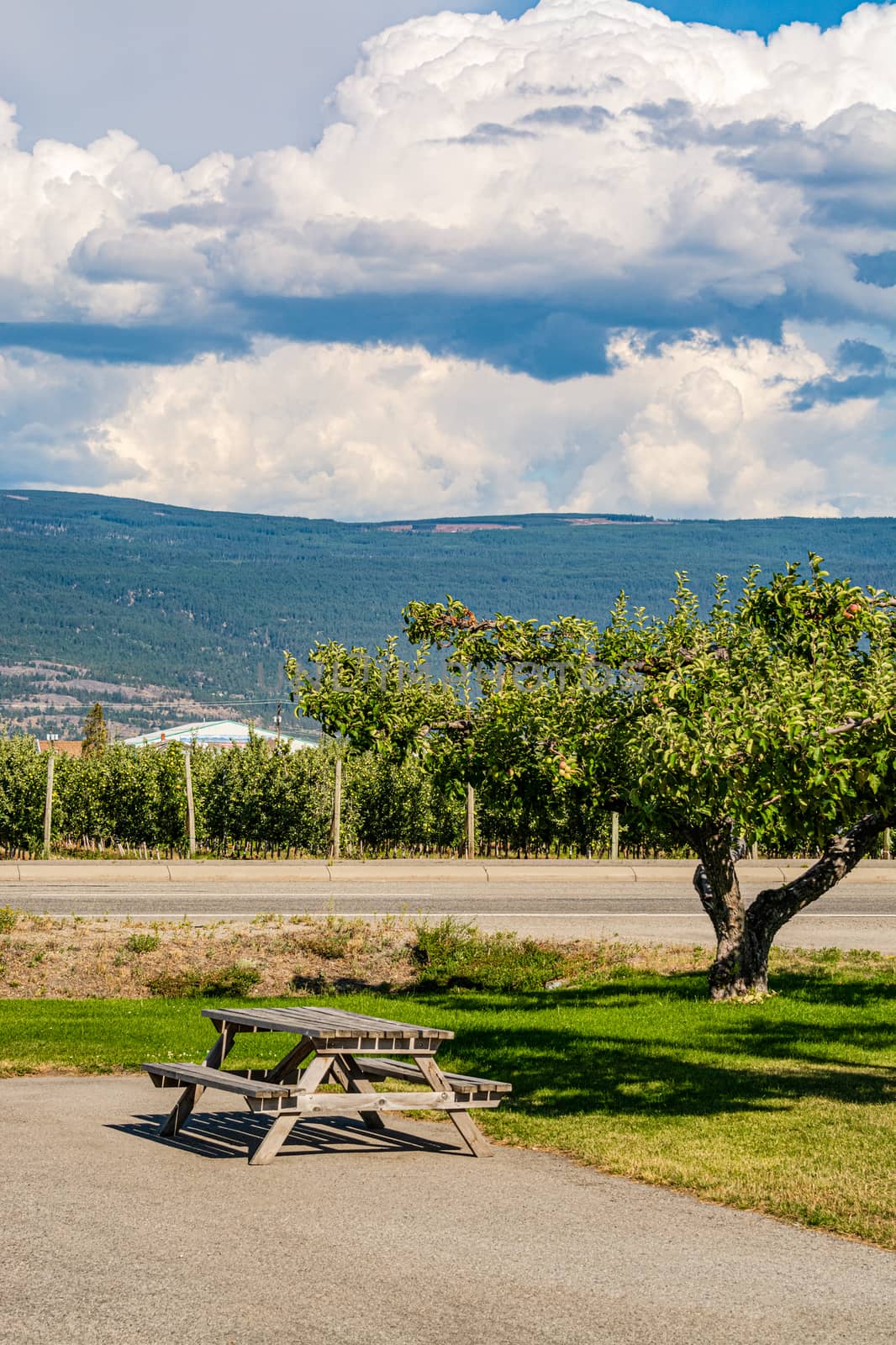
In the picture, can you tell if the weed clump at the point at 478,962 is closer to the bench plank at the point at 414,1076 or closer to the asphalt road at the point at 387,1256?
the bench plank at the point at 414,1076

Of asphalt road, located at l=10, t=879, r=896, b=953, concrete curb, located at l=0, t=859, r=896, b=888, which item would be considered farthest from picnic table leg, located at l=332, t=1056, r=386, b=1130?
concrete curb, located at l=0, t=859, r=896, b=888

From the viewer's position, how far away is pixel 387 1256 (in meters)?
5.86

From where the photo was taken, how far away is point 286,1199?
22.2 feet

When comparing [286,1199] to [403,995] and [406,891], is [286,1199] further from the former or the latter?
[406,891]

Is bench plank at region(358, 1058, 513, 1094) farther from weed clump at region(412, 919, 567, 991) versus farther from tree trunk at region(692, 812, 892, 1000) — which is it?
weed clump at region(412, 919, 567, 991)

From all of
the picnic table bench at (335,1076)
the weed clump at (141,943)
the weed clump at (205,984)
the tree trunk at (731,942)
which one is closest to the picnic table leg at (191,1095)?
the picnic table bench at (335,1076)

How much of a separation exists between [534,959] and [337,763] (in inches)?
526

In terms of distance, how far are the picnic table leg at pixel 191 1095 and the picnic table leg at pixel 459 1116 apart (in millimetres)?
1181

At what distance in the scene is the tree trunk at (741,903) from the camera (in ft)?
40.4

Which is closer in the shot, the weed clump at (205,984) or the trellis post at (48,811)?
the weed clump at (205,984)

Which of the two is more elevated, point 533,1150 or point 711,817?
point 711,817

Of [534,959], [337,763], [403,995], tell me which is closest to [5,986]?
[403,995]

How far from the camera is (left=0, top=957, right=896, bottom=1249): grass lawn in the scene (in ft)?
24.4

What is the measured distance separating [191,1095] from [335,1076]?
2.94 feet
